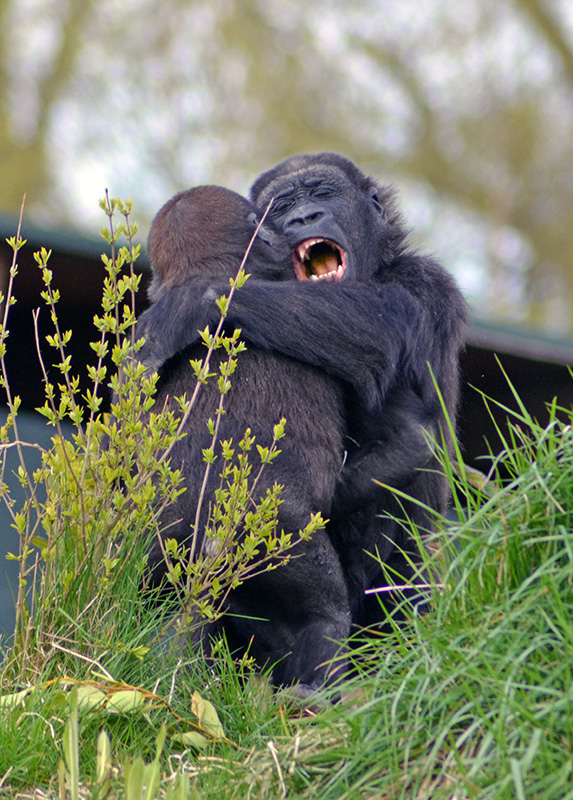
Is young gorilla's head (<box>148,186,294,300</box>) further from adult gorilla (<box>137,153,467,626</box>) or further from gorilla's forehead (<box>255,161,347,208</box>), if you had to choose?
gorilla's forehead (<box>255,161,347,208</box>)

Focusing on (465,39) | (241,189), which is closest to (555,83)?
(465,39)

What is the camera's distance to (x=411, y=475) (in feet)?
12.0

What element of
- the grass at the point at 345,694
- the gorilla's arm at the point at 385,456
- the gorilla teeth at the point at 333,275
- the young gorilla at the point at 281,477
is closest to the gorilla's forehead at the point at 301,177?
the gorilla teeth at the point at 333,275

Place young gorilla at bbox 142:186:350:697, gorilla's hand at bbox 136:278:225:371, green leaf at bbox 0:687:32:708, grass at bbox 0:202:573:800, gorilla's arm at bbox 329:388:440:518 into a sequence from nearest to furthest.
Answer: grass at bbox 0:202:573:800
green leaf at bbox 0:687:32:708
young gorilla at bbox 142:186:350:697
gorilla's hand at bbox 136:278:225:371
gorilla's arm at bbox 329:388:440:518

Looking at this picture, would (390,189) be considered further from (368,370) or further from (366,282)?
(368,370)

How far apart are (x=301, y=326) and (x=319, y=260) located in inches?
28.4

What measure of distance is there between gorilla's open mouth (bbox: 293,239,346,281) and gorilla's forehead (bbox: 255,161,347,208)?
0.32 meters

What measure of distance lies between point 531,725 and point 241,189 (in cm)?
1579

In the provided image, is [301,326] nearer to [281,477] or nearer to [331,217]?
[281,477]

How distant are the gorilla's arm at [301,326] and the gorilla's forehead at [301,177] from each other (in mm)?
815

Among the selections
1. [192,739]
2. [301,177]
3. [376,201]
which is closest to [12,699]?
[192,739]

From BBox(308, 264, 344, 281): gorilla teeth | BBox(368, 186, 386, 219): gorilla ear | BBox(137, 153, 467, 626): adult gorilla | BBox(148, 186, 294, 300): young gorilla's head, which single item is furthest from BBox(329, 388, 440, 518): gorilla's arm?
BBox(368, 186, 386, 219): gorilla ear

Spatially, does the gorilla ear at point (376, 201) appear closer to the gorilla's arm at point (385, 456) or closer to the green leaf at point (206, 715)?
the gorilla's arm at point (385, 456)

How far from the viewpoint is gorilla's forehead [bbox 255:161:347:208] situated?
14.1 feet
